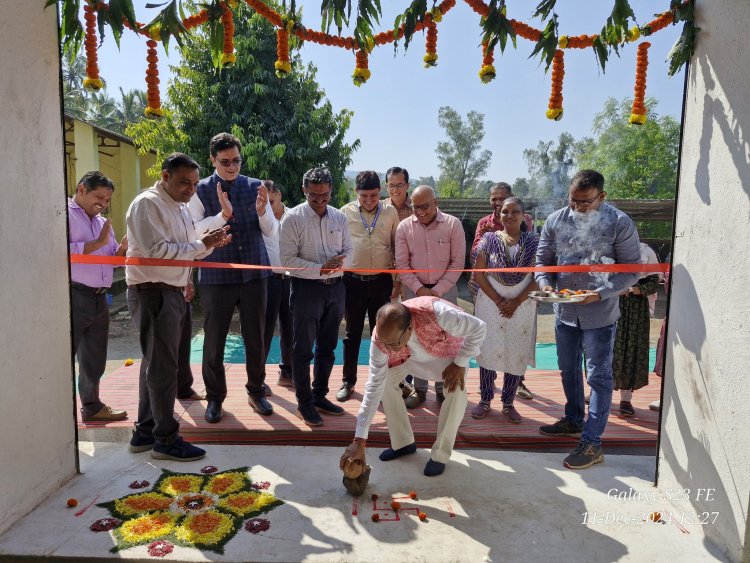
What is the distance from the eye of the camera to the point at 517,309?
4.33m

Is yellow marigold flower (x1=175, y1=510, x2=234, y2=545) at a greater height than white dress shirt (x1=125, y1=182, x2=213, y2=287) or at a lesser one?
lesser

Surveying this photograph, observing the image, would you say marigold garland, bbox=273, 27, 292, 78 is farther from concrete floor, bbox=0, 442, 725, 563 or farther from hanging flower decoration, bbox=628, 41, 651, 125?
concrete floor, bbox=0, 442, 725, 563

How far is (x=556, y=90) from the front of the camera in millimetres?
3670

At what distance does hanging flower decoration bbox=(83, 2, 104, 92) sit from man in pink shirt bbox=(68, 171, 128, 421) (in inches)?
35.9

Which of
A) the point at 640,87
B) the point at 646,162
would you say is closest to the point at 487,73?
the point at 640,87

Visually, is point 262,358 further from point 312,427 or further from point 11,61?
point 11,61

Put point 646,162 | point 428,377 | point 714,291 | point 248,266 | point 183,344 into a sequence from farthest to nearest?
point 646,162, point 183,344, point 248,266, point 428,377, point 714,291

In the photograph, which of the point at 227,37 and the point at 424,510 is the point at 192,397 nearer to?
the point at 424,510

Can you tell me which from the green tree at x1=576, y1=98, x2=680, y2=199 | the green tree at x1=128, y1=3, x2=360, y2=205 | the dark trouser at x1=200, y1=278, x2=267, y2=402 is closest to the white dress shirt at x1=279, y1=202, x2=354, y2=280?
the dark trouser at x1=200, y1=278, x2=267, y2=402

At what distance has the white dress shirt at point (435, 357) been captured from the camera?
315cm

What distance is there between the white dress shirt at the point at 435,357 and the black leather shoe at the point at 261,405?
124cm

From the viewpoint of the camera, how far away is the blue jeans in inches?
136

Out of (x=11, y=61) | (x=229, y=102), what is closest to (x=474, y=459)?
(x=11, y=61)

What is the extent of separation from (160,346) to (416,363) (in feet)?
5.41
